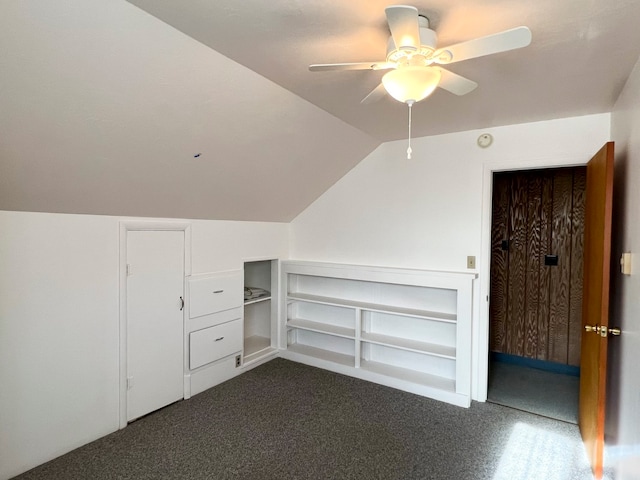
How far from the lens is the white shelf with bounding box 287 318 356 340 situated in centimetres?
376

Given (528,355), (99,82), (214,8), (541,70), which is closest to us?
(214,8)

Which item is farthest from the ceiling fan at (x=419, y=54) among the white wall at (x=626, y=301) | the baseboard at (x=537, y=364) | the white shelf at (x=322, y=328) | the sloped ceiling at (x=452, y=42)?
the baseboard at (x=537, y=364)

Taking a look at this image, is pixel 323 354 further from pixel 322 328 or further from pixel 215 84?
pixel 215 84

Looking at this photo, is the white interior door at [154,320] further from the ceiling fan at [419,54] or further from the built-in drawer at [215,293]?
the ceiling fan at [419,54]

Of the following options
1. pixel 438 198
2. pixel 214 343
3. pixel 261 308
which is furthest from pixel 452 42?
pixel 261 308

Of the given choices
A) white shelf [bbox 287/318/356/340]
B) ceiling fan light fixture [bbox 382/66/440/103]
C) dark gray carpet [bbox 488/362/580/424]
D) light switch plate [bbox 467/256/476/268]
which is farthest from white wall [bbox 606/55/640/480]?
white shelf [bbox 287/318/356/340]

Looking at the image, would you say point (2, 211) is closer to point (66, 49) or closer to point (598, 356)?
point (66, 49)

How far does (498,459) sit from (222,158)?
271 cm

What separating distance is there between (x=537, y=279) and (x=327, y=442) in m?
2.84

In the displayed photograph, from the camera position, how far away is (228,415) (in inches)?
112

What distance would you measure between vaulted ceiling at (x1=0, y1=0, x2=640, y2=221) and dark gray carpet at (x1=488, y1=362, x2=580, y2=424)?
90.7 inches

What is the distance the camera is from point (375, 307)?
361 centimetres

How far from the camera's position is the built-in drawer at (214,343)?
10.4 feet

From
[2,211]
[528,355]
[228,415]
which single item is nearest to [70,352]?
[2,211]
